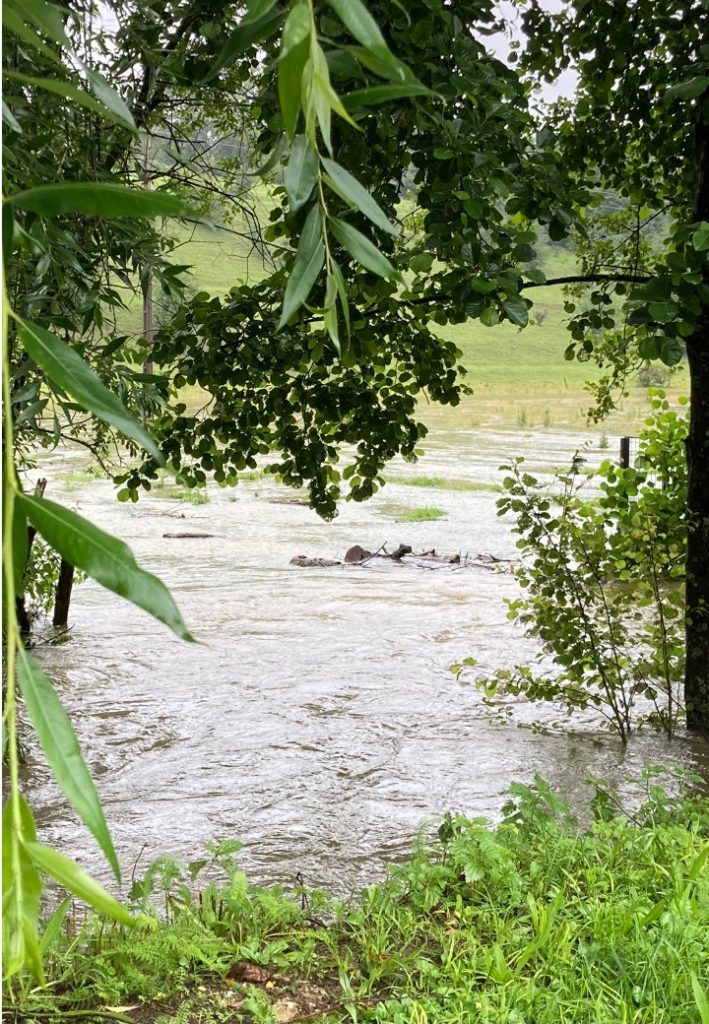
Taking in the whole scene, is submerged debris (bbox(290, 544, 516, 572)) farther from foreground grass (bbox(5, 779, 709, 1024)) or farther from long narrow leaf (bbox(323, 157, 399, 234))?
long narrow leaf (bbox(323, 157, 399, 234))

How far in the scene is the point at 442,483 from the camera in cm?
2100

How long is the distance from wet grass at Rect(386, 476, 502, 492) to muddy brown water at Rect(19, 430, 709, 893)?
21.4ft

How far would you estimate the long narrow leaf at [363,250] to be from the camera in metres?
0.91

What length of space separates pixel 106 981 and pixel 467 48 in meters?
3.05

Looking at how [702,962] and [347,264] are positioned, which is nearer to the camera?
[702,962]

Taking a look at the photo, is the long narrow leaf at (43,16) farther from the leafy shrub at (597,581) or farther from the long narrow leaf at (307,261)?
the leafy shrub at (597,581)

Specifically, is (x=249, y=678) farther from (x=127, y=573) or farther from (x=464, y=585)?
(x=127, y=573)

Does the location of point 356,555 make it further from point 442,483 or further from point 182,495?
point 442,483

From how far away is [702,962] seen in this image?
8.57ft

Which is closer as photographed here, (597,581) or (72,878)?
(72,878)

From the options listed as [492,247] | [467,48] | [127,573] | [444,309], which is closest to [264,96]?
[467,48]

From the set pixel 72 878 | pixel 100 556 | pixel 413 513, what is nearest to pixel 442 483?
pixel 413 513

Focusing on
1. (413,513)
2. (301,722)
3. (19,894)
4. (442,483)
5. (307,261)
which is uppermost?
(307,261)

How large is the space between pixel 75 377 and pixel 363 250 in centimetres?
31
